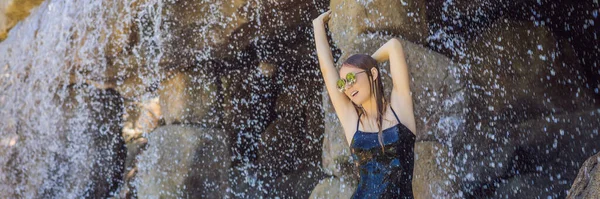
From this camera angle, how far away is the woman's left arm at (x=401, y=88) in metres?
3.08

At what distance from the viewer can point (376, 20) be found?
13.1ft

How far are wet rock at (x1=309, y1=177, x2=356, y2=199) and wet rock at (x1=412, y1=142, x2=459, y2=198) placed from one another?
41cm

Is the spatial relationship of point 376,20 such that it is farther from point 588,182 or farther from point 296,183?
point 296,183

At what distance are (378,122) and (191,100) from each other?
10.9 feet

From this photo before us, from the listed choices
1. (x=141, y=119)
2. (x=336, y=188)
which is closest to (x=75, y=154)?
(x=141, y=119)

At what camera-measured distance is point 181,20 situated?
18.9ft

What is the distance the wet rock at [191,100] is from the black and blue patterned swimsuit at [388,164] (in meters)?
3.20

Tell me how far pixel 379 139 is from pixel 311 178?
10.9ft

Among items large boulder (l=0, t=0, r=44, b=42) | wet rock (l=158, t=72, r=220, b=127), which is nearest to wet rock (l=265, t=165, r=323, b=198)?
wet rock (l=158, t=72, r=220, b=127)

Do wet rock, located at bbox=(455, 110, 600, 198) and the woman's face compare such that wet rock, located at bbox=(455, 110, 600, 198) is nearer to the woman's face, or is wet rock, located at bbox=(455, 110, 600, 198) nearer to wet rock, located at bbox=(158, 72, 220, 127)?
the woman's face

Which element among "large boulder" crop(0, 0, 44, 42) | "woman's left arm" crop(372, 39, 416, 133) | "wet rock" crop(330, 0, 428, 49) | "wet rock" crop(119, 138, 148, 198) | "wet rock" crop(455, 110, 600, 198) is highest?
"large boulder" crop(0, 0, 44, 42)

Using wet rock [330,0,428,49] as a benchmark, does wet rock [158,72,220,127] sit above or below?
above

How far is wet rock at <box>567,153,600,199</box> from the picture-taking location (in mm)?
2156

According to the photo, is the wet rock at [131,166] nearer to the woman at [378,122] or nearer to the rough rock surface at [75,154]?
the rough rock surface at [75,154]
